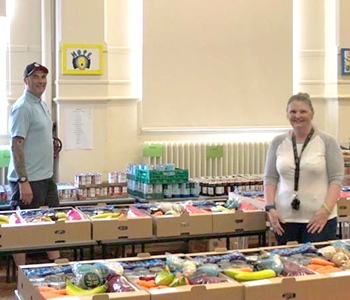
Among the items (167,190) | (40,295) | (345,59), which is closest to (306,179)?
(40,295)

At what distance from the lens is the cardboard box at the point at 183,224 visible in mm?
4672

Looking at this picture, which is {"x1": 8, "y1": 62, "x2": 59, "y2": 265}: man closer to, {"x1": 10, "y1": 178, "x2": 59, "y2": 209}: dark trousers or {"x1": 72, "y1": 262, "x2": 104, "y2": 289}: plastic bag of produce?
{"x1": 10, "y1": 178, "x2": 59, "y2": 209}: dark trousers

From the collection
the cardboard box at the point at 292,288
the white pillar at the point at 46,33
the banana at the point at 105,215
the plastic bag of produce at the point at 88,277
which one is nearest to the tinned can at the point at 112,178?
the white pillar at the point at 46,33

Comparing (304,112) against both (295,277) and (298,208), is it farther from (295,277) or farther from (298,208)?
(295,277)

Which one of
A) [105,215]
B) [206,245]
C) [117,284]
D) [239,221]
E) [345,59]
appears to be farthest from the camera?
[345,59]

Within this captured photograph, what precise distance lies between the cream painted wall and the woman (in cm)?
356

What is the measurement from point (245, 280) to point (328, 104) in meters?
6.36

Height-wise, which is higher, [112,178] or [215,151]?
[215,151]

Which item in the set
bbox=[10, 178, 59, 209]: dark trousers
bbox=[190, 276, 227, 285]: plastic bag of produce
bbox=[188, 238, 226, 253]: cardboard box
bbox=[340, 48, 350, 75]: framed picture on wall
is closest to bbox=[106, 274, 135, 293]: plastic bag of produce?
bbox=[190, 276, 227, 285]: plastic bag of produce

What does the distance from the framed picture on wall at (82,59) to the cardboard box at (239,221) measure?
10.7 ft

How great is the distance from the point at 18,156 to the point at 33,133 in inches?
9.4

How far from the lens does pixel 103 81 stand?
7551 mm

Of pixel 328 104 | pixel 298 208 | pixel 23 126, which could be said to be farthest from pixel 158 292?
pixel 328 104

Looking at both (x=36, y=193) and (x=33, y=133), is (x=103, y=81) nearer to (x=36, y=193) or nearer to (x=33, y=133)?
(x=33, y=133)
